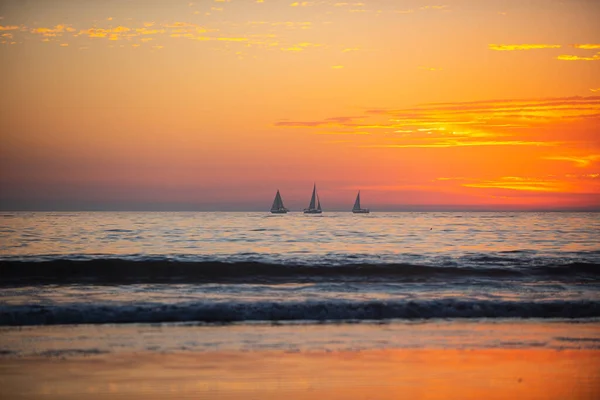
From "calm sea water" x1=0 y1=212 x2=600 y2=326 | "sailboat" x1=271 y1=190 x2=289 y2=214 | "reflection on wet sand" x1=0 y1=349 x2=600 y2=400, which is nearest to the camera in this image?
"reflection on wet sand" x1=0 y1=349 x2=600 y2=400

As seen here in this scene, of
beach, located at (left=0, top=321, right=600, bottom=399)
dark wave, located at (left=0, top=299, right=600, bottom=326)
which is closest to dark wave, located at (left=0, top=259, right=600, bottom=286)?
dark wave, located at (left=0, top=299, right=600, bottom=326)

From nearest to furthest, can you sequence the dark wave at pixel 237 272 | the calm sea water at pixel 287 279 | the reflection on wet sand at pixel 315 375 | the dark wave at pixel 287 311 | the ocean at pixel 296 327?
the reflection on wet sand at pixel 315 375 → the ocean at pixel 296 327 → the dark wave at pixel 287 311 → the calm sea water at pixel 287 279 → the dark wave at pixel 237 272

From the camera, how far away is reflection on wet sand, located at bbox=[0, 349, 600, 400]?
7.68 metres

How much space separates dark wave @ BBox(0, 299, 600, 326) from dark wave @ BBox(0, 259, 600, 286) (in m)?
5.61

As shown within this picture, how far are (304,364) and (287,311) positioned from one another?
4551mm

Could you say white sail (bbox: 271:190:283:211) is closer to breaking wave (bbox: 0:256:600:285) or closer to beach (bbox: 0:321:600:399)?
breaking wave (bbox: 0:256:600:285)

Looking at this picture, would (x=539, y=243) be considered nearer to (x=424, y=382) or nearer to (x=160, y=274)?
(x=160, y=274)

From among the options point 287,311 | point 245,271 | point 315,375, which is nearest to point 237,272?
point 245,271

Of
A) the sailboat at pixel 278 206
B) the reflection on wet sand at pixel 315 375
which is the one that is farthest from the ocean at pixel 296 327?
the sailboat at pixel 278 206

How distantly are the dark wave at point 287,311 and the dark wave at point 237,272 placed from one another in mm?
5609

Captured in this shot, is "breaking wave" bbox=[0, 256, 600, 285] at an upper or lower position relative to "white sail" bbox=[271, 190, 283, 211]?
lower

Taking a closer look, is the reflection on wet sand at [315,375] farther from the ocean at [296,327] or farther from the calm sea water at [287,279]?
the calm sea water at [287,279]

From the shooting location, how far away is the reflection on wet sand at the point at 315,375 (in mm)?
7676

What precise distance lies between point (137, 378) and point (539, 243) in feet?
97.8
